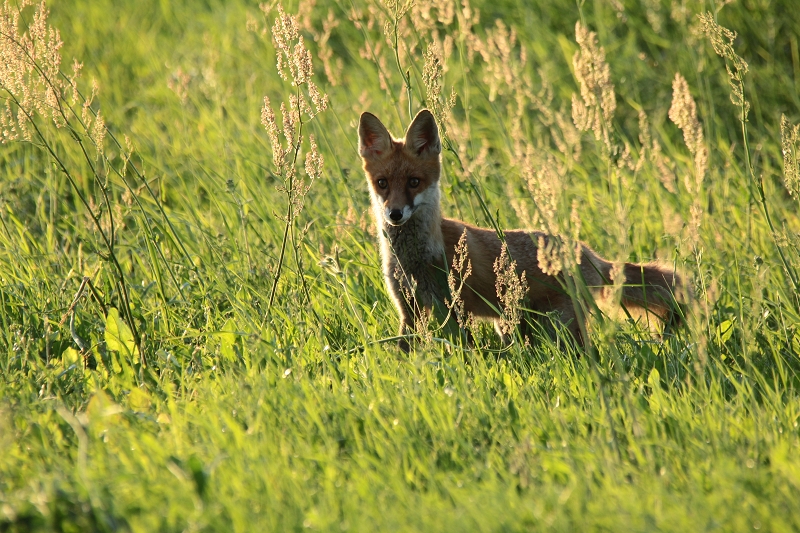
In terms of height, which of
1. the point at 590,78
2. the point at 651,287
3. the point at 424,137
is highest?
the point at 590,78

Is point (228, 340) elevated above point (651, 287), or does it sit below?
above

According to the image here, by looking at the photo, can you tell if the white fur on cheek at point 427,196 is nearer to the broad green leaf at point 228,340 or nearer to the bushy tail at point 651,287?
the bushy tail at point 651,287

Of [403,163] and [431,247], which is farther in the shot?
[403,163]

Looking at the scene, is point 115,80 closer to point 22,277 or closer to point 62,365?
point 22,277

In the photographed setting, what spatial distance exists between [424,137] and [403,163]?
0.21m

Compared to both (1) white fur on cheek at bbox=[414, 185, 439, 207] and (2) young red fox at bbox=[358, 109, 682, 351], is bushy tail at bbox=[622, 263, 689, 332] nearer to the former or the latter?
(2) young red fox at bbox=[358, 109, 682, 351]

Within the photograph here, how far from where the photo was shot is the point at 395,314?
182 inches

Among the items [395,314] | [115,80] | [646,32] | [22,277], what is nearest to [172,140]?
[115,80]

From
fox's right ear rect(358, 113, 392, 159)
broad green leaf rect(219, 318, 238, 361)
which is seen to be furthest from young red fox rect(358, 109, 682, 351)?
broad green leaf rect(219, 318, 238, 361)

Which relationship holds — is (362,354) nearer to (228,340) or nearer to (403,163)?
(228,340)

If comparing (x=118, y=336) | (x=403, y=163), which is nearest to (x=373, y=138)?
(x=403, y=163)

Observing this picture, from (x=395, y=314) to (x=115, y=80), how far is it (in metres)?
5.09

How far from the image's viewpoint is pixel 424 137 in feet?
16.4

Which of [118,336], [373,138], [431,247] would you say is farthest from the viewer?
[373,138]
